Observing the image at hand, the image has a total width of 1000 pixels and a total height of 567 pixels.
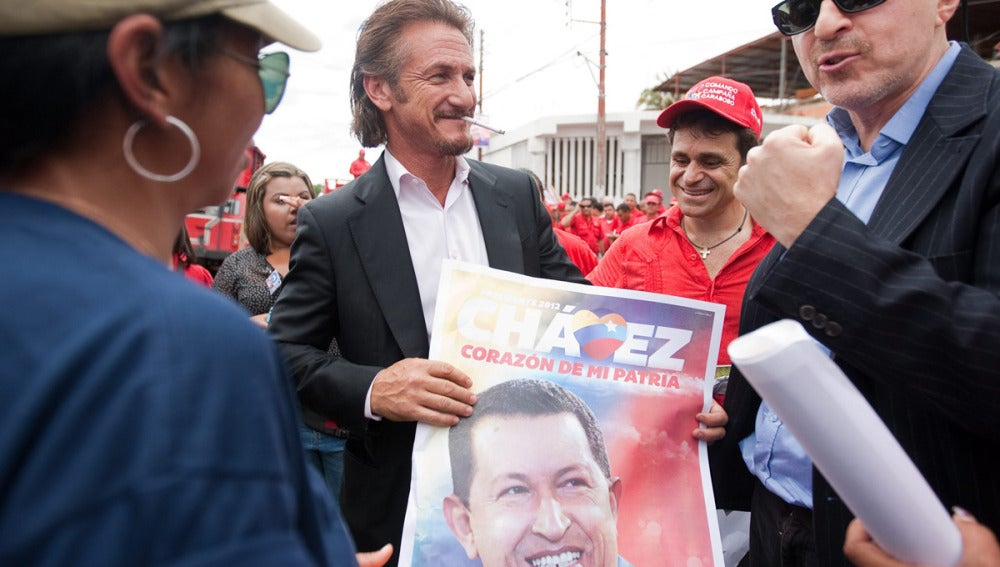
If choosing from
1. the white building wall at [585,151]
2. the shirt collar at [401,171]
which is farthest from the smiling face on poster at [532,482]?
the white building wall at [585,151]

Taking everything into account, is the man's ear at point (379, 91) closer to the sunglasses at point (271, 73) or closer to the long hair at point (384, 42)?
the long hair at point (384, 42)

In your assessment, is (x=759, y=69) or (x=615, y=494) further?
(x=759, y=69)

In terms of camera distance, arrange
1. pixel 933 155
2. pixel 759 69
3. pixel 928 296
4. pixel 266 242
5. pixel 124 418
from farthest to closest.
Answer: pixel 759 69 < pixel 266 242 < pixel 933 155 < pixel 928 296 < pixel 124 418

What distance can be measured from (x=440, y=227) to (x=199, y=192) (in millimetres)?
1247

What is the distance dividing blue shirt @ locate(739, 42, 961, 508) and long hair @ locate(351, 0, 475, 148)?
3.79 ft

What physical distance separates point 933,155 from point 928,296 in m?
0.38

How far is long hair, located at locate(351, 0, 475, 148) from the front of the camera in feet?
7.09

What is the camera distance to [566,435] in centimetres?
160

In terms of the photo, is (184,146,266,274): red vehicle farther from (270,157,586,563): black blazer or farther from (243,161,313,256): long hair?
(270,157,586,563): black blazer

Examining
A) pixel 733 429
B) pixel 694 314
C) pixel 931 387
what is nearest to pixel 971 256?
pixel 931 387

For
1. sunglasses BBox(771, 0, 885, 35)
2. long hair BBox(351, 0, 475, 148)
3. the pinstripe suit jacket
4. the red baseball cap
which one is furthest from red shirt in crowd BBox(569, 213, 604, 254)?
the pinstripe suit jacket

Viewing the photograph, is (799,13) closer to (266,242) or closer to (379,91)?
(379,91)

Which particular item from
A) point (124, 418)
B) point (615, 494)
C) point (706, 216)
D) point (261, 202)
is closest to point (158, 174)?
point (124, 418)

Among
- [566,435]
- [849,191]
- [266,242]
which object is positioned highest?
[849,191]
